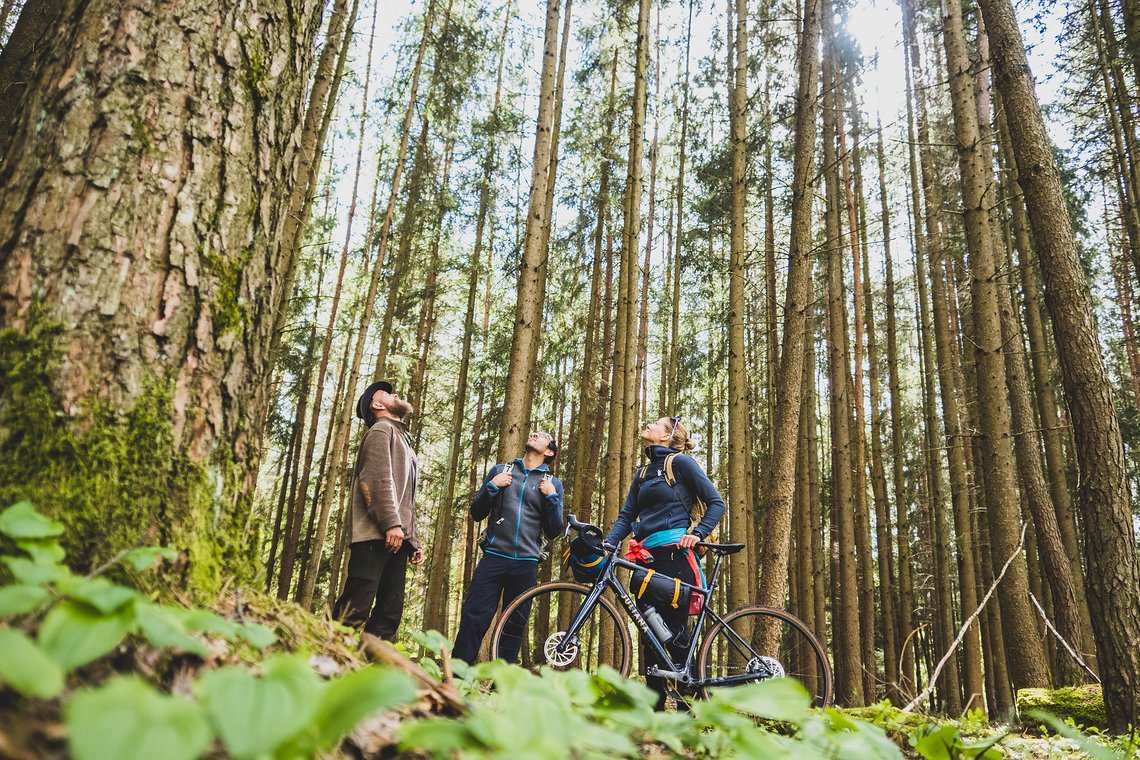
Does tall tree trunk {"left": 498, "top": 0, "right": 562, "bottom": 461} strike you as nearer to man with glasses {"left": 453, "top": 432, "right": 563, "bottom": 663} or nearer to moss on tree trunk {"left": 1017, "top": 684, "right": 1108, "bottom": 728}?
man with glasses {"left": 453, "top": 432, "right": 563, "bottom": 663}

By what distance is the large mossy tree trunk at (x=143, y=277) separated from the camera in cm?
122

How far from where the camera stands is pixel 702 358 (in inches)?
651

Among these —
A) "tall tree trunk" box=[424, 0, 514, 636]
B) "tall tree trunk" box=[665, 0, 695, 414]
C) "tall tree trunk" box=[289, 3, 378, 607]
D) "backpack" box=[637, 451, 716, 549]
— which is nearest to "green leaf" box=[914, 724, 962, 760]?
"backpack" box=[637, 451, 716, 549]

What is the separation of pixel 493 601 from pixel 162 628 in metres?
3.54

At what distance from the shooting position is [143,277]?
4.42 ft

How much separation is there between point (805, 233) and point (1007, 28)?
94.7 inches

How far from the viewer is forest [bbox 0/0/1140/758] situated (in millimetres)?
1081

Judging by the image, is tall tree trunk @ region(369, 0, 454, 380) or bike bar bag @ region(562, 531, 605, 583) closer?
bike bar bag @ region(562, 531, 605, 583)

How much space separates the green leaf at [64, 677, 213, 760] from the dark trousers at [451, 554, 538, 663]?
3617 millimetres

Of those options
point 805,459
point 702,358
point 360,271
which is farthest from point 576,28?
point 805,459

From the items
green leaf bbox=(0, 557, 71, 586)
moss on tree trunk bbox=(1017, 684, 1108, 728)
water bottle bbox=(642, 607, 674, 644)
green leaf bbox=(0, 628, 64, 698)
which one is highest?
green leaf bbox=(0, 557, 71, 586)

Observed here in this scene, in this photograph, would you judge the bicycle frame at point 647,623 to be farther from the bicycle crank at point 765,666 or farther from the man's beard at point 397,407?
the man's beard at point 397,407

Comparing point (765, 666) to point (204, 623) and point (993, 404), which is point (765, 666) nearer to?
point (993, 404)

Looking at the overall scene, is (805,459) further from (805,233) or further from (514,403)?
(514,403)
